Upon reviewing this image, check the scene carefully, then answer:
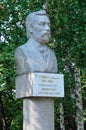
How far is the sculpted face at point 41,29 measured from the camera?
25.9 ft

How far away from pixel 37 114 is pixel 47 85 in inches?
21.3

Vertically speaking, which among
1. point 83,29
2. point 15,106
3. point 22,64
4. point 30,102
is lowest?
point 15,106

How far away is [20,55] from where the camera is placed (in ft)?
25.4

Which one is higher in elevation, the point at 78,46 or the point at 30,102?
the point at 78,46

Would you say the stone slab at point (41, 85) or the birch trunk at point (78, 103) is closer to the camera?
the stone slab at point (41, 85)

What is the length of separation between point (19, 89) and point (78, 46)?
3.49 meters

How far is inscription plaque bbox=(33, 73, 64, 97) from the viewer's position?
24.5ft

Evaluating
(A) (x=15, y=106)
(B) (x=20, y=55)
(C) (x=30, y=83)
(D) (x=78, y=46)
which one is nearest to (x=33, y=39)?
(B) (x=20, y=55)

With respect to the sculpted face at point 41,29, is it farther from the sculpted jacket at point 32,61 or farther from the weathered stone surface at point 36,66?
the sculpted jacket at point 32,61

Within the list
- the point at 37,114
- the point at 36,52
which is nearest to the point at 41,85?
the point at 37,114

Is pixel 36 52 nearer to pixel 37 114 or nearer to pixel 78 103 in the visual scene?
pixel 37 114

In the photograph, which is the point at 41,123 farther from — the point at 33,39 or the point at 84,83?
the point at 84,83

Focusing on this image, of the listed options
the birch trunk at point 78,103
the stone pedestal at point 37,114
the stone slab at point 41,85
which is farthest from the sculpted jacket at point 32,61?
the birch trunk at point 78,103

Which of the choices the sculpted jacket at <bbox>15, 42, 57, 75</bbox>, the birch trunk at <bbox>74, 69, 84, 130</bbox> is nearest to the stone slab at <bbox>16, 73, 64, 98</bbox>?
the sculpted jacket at <bbox>15, 42, 57, 75</bbox>
